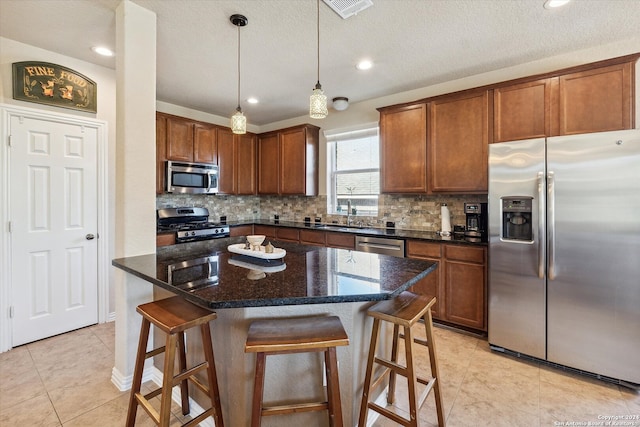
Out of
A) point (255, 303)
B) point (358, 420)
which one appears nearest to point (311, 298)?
point (255, 303)

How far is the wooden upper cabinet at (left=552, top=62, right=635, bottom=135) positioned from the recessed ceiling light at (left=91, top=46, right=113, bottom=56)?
4025mm

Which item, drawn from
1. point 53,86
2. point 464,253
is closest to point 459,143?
point 464,253

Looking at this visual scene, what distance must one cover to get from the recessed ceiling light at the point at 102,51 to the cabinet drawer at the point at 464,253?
3.68 m

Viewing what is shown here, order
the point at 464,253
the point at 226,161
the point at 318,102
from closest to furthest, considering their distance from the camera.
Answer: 1. the point at 318,102
2. the point at 464,253
3. the point at 226,161

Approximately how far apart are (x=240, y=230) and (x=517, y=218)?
11.7 ft

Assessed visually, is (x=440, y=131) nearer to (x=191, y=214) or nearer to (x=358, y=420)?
(x=358, y=420)

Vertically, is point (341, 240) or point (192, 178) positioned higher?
point (192, 178)

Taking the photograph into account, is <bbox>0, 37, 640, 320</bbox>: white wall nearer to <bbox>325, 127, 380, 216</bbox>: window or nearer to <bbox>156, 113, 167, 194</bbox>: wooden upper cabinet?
<bbox>325, 127, 380, 216</bbox>: window

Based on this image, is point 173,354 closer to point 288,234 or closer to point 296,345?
point 296,345

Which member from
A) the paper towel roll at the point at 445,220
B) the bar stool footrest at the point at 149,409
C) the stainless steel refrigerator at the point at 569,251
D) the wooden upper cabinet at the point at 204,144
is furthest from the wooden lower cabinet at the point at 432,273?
the wooden upper cabinet at the point at 204,144

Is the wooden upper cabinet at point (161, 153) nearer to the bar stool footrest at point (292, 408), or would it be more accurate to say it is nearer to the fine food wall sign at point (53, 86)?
the fine food wall sign at point (53, 86)

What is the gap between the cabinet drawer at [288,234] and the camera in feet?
13.7

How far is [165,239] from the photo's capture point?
3602mm

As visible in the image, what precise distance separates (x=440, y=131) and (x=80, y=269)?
157 inches
